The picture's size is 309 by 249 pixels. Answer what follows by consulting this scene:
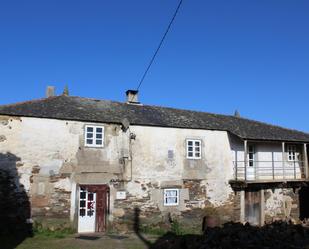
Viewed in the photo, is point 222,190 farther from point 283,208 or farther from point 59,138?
point 59,138

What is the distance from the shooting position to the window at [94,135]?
19562 mm

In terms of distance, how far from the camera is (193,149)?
22.0m

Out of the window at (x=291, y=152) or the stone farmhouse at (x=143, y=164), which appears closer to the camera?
the stone farmhouse at (x=143, y=164)

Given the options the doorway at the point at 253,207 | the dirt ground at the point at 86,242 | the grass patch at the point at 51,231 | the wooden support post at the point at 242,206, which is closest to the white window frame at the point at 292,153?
the doorway at the point at 253,207

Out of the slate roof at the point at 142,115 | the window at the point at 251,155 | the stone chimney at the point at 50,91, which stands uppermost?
the stone chimney at the point at 50,91

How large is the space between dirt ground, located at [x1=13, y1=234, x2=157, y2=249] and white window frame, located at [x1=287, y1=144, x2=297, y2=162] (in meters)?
12.2

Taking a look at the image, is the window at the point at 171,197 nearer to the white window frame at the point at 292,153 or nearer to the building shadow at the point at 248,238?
the building shadow at the point at 248,238

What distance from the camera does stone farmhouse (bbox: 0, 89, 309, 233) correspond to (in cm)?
1828

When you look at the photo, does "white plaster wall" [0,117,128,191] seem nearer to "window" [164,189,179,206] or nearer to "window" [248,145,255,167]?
"window" [164,189,179,206]

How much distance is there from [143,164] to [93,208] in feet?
11.5

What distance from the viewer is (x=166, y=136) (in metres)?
21.4

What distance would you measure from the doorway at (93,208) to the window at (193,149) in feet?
17.4

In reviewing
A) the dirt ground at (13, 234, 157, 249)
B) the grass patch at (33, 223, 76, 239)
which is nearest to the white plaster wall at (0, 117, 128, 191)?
the grass patch at (33, 223, 76, 239)

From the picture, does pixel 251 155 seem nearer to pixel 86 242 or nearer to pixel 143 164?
pixel 143 164
